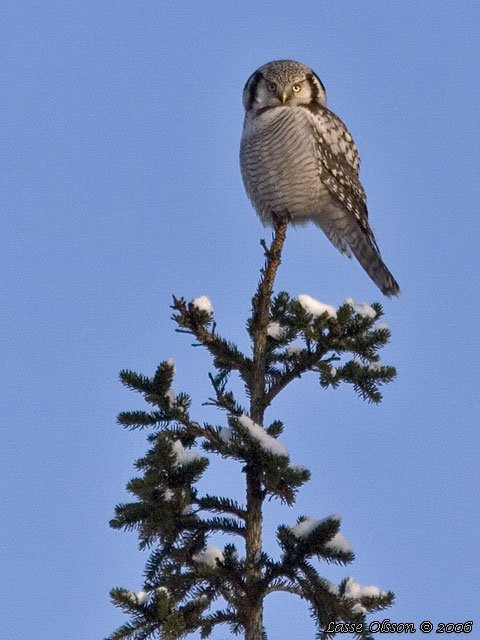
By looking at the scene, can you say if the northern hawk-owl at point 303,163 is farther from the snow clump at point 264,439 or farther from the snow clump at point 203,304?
the snow clump at point 264,439

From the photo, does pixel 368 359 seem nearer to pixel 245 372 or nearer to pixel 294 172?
pixel 245 372

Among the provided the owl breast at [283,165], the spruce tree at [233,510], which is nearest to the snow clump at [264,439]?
the spruce tree at [233,510]

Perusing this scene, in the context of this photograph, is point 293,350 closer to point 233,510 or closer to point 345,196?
point 233,510

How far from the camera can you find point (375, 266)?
705 centimetres

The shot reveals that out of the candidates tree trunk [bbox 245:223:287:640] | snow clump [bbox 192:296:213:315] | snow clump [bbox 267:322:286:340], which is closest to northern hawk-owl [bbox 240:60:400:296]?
tree trunk [bbox 245:223:287:640]

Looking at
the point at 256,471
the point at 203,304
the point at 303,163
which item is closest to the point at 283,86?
the point at 303,163

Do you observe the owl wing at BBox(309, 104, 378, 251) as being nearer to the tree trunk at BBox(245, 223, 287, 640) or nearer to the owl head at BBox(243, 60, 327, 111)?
the owl head at BBox(243, 60, 327, 111)

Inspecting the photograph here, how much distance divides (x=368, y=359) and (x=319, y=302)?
30cm

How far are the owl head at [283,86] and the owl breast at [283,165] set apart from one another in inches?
A: 7.4

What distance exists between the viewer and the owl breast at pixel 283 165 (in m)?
6.50

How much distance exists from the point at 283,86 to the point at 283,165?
30.4 inches

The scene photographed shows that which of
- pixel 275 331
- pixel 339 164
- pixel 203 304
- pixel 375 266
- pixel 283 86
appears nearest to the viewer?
pixel 203 304

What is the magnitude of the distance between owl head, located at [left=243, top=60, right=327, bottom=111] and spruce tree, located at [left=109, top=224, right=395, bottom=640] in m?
3.67

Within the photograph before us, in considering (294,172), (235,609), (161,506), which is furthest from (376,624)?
(294,172)
